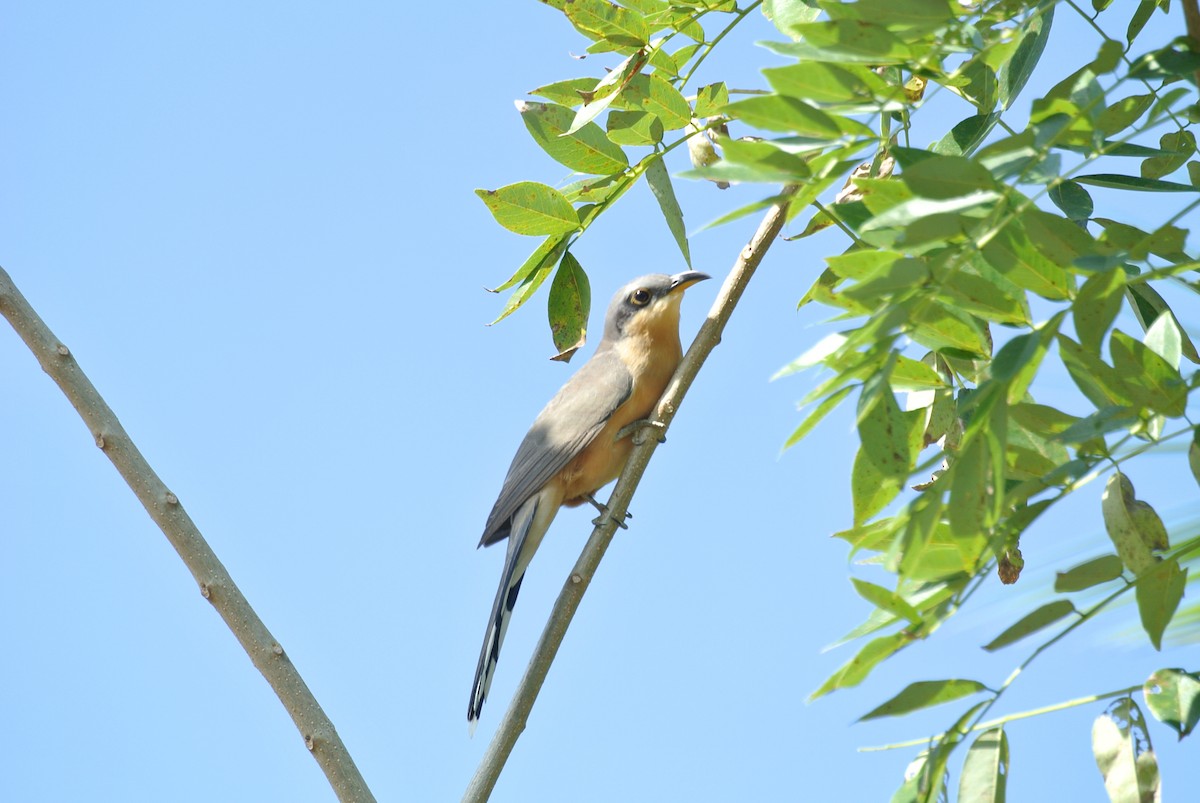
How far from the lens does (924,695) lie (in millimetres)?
1528

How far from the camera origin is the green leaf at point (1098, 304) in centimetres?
134

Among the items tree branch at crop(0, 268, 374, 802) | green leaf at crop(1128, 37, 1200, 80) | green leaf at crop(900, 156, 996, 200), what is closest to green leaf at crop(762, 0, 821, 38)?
green leaf at crop(1128, 37, 1200, 80)

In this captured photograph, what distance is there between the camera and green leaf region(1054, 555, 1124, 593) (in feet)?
4.92

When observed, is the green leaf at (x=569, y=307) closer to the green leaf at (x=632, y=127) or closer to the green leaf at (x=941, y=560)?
the green leaf at (x=632, y=127)

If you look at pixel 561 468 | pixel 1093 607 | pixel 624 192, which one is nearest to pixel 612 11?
pixel 624 192

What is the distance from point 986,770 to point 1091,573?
1.09ft

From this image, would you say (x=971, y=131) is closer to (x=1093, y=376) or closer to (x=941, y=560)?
(x=1093, y=376)

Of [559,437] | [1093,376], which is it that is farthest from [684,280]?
[1093,376]

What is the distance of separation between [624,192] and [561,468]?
277 cm

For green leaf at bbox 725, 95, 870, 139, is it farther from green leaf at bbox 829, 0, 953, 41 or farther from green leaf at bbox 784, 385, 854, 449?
green leaf at bbox 784, 385, 854, 449

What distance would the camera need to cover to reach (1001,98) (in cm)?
204

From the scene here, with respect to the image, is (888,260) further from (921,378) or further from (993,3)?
(993,3)

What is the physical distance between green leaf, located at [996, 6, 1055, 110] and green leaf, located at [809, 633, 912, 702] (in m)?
1.03

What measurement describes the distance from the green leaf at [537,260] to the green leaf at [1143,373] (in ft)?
4.74
